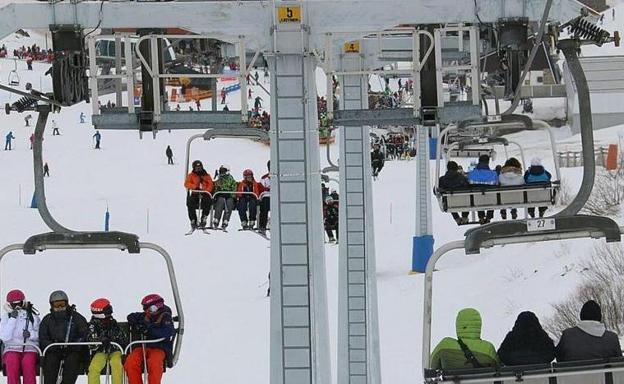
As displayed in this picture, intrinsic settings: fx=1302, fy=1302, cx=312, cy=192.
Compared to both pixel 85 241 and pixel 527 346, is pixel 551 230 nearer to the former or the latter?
pixel 527 346

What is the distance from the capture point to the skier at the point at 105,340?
30.1ft

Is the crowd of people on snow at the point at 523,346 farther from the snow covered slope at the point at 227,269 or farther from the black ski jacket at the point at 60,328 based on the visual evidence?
the snow covered slope at the point at 227,269

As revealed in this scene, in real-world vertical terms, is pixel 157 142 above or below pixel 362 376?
above

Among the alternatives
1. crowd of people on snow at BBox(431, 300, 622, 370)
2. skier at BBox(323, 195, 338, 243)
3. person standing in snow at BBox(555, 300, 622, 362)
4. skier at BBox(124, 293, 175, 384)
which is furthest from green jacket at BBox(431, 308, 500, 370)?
skier at BBox(323, 195, 338, 243)

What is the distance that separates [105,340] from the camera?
Answer: 9.14 m

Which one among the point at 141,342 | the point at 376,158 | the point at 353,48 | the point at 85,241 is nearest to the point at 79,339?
the point at 141,342

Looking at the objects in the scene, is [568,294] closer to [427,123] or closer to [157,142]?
[427,123]

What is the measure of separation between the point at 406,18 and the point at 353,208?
231 inches

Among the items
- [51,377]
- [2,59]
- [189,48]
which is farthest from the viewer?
[2,59]

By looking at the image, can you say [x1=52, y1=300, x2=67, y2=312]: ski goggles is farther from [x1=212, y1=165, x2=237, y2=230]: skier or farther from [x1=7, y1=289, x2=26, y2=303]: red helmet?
[x1=212, y1=165, x2=237, y2=230]: skier

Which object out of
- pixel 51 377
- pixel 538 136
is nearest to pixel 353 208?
pixel 51 377

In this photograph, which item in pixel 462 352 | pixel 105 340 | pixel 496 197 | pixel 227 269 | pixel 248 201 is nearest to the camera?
pixel 462 352

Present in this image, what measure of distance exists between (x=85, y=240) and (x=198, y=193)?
26.0ft

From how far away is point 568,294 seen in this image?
18.8 meters
